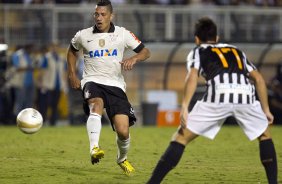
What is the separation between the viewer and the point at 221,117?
937 centimetres

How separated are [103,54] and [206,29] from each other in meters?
2.73

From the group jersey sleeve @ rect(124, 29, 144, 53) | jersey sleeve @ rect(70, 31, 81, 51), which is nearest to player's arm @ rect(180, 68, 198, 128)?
jersey sleeve @ rect(124, 29, 144, 53)

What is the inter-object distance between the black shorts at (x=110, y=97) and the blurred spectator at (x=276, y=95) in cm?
1319

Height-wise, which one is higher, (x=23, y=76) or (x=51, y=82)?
(x=23, y=76)

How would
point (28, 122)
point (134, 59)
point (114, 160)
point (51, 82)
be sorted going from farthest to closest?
1. point (51, 82)
2. point (114, 160)
3. point (28, 122)
4. point (134, 59)

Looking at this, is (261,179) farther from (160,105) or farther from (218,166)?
(160,105)

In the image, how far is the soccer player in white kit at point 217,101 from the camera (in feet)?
30.5

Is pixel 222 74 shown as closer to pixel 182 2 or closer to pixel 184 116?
pixel 184 116

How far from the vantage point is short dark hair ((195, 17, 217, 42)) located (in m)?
9.55

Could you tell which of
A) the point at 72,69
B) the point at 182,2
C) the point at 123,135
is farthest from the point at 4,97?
the point at 123,135

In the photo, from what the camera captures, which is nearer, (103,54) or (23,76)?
(103,54)

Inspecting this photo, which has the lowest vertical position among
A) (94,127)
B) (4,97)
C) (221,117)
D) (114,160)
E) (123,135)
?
(4,97)

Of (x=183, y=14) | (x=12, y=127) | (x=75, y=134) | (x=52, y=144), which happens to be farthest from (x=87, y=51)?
(x=183, y=14)

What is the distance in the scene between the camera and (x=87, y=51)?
1205cm
